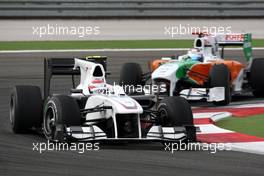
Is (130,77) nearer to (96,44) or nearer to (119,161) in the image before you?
(119,161)

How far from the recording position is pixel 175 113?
11.0 m

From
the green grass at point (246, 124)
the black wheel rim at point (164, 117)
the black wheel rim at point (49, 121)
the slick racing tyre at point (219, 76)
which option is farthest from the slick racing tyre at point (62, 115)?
the slick racing tyre at point (219, 76)

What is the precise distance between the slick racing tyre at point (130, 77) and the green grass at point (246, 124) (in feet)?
8.41

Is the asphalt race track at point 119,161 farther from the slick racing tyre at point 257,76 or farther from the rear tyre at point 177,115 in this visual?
the slick racing tyre at point 257,76

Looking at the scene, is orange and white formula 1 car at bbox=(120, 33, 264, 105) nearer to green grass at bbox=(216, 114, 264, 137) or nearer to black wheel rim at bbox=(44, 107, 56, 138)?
green grass at bbox=(216, 114, 264, 137)

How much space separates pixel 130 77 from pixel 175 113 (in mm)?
5187

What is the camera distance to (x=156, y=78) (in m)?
15.1
